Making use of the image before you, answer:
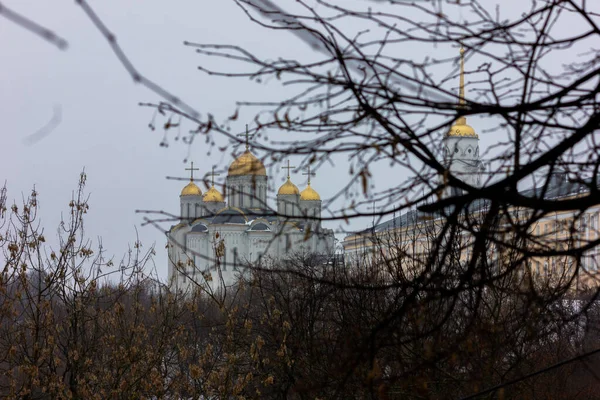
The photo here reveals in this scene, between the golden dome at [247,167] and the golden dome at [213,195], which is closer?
the golden dome at [247,167]

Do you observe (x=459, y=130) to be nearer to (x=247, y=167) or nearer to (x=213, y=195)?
(x=247, y=167)

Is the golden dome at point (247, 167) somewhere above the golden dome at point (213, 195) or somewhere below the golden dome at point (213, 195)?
below

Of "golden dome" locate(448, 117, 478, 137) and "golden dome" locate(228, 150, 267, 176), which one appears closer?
"golden dome" locate(228, 150, 267, 176)

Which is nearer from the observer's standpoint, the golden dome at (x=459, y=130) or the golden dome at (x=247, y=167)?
the golden dome at (x=247, y=167)

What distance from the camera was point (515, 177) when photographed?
264 cm

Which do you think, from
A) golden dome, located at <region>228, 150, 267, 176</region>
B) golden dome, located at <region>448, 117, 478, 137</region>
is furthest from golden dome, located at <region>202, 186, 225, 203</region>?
golden dome, located at <region>448, 117, 478, 137</region>

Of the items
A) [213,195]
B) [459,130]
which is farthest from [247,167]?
[213,195]

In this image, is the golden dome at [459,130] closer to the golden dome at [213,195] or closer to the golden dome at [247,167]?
the golden dome at [247,167]

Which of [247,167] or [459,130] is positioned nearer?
[247,167]

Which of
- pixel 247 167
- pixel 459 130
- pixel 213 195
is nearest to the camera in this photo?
pixel 247 167

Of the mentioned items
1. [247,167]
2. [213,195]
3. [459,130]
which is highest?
[213,195]

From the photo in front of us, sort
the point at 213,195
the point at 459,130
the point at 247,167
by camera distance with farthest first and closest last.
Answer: the point at 213,195 → the point at 459,130 → the point at 247,167

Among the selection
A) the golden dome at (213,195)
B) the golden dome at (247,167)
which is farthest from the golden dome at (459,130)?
the golden dome at (213,195)

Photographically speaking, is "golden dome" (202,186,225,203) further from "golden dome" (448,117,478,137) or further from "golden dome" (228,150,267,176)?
"golden dome" (448,117,478,137)
